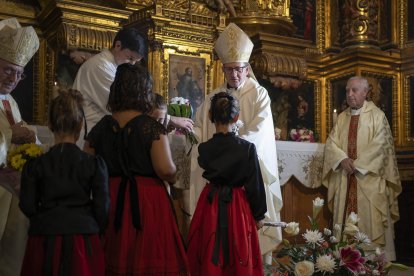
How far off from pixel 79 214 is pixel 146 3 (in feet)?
17.3

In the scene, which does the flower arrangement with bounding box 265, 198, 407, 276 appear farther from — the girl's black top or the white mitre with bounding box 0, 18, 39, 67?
the white mitre with bounding box 0, 18, 39, 67

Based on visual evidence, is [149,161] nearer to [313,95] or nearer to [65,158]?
[65,158]

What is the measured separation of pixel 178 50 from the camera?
7445 millimetres

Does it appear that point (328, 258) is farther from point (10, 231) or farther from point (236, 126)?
point (10, 231)

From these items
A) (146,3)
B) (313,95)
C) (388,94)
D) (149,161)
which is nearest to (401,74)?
(388,94)

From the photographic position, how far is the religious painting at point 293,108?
831 cm

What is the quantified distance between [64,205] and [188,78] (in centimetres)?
485

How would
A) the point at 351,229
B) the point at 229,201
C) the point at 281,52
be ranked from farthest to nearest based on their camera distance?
the point at 281,52
the point at 229,201
the point at 351,229

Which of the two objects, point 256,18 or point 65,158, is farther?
point 256,18

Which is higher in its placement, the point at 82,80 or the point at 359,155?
the point at 82,80

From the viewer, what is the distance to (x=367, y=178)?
21.3 feet

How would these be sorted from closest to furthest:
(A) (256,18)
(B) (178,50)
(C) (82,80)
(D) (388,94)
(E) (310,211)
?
(C) (82,80) < (E) (310,211) < (B) (178,50) < (A) (256,18) < (D) (388,94)

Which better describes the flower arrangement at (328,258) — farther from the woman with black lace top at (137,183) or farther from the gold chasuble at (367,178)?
Answer: the gold chasuble at (367,178)

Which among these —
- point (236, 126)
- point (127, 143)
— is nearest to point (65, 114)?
point (127, 143)
